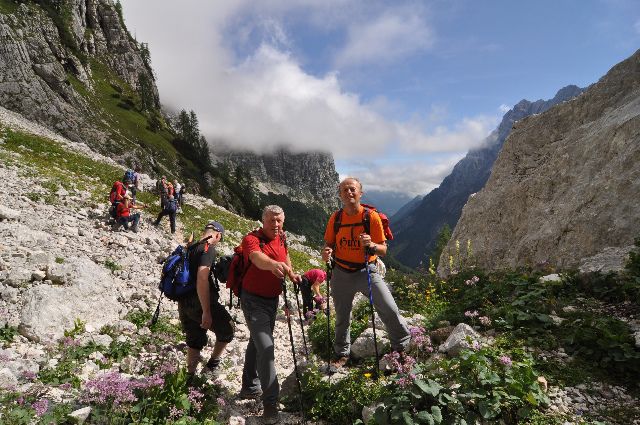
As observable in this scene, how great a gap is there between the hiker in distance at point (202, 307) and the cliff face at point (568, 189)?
922 centimetres

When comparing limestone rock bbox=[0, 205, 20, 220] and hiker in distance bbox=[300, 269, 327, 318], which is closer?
limestone rock bbox=[0, 205, 20, 220]

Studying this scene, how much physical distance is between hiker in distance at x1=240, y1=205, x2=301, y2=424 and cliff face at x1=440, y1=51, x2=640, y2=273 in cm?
836

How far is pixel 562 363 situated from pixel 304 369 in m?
4.52

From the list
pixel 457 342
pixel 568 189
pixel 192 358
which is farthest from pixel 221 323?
pixel 568 189

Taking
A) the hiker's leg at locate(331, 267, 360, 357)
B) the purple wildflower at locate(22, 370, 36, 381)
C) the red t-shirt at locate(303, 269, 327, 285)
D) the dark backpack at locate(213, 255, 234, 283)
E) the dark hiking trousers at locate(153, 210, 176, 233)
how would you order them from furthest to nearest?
the dark hiking trousers at locate(153, 210, 176, 233) < the red t-shirt at locate(303, 269, 327, 285) < the hiker's leg at locate(331, 267, 360, 357) < the dark backpack at locate(213, 255, 234, 283) < the purple wildflower at locate(22, 370, 36, 381)

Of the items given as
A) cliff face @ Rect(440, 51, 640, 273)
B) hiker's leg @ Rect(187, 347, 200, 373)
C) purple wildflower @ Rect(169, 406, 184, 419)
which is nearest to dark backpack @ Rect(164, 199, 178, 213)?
hiker's leg @ Rect(187, 347, 200, 373)

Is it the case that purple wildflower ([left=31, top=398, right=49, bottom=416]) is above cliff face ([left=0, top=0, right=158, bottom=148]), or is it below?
below

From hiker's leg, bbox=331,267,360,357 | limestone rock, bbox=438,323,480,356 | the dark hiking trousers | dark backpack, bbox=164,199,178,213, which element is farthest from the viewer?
the dark hiking trousers

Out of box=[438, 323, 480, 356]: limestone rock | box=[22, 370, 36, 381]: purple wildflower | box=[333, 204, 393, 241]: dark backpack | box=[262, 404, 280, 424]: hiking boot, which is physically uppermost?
box=[333, 204, 393, 241]: dark backpack

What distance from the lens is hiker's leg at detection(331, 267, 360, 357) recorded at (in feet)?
22.5

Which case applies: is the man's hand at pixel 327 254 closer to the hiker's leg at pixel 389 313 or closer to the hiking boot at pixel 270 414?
the hiker's leg at pixel 389 313

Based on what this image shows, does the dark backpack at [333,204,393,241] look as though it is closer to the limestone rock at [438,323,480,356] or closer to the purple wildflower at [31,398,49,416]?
the limestone rock at [438,323,480,356]

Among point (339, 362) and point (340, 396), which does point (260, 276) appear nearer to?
point (340, 396)

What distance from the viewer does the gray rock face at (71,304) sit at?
6.99 meters
